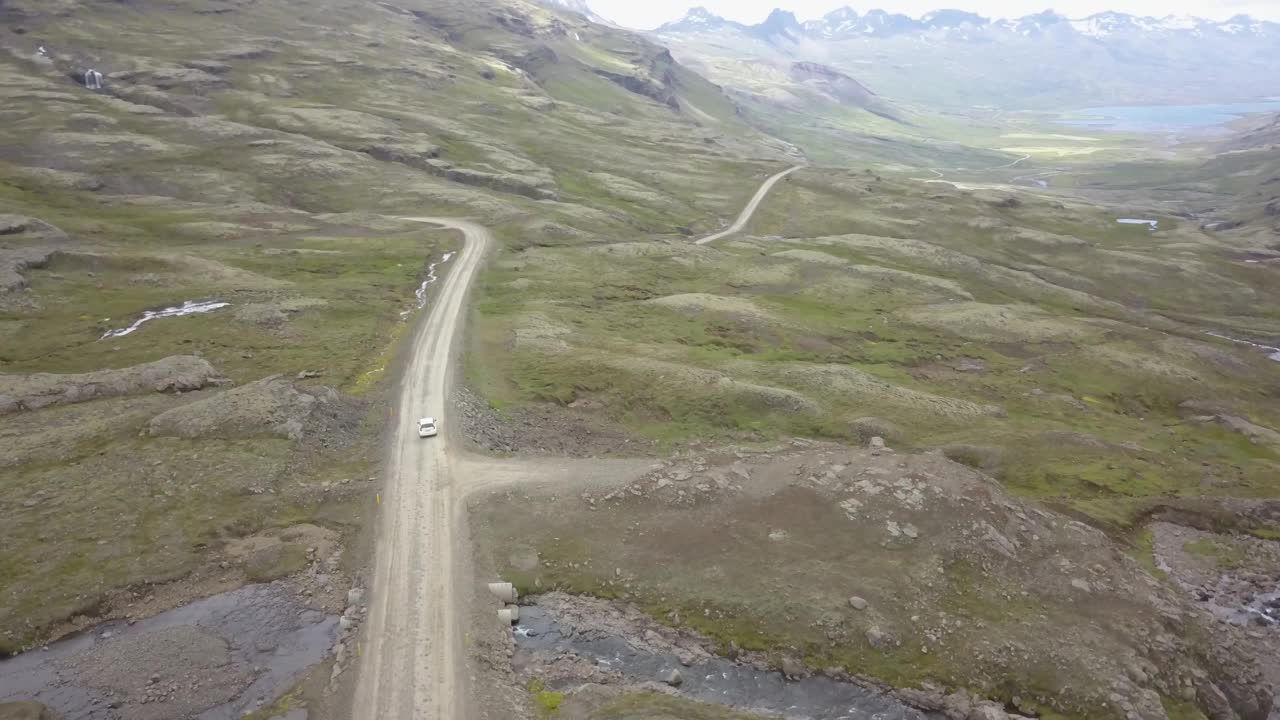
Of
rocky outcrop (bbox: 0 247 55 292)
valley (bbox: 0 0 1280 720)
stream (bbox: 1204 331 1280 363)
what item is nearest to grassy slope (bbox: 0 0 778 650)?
valley (bbox: 0 0 1280 720)

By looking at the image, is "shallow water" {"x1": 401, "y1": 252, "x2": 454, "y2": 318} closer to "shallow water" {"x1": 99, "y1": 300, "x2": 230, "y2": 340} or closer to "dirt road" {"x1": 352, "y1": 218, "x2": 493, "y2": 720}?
"shallow water" {"x1": 99, "y1": 300, "x2": 230, "y2": 340}

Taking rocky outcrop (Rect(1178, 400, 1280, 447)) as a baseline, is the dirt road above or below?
below

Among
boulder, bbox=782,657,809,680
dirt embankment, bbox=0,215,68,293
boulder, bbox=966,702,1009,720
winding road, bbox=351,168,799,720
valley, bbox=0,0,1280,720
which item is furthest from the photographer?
dirt embankment, bbox=0,215,68,293

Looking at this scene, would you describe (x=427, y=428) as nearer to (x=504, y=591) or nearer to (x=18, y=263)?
(x=504, y=591)

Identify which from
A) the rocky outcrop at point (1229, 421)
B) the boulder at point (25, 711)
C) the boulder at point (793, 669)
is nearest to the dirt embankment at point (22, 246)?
the boulder at point (25, 711)

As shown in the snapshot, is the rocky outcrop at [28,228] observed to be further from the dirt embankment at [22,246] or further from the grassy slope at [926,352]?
the grassy slope at [926,352]

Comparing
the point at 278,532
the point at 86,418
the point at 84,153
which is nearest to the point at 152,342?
the point at 86,418
